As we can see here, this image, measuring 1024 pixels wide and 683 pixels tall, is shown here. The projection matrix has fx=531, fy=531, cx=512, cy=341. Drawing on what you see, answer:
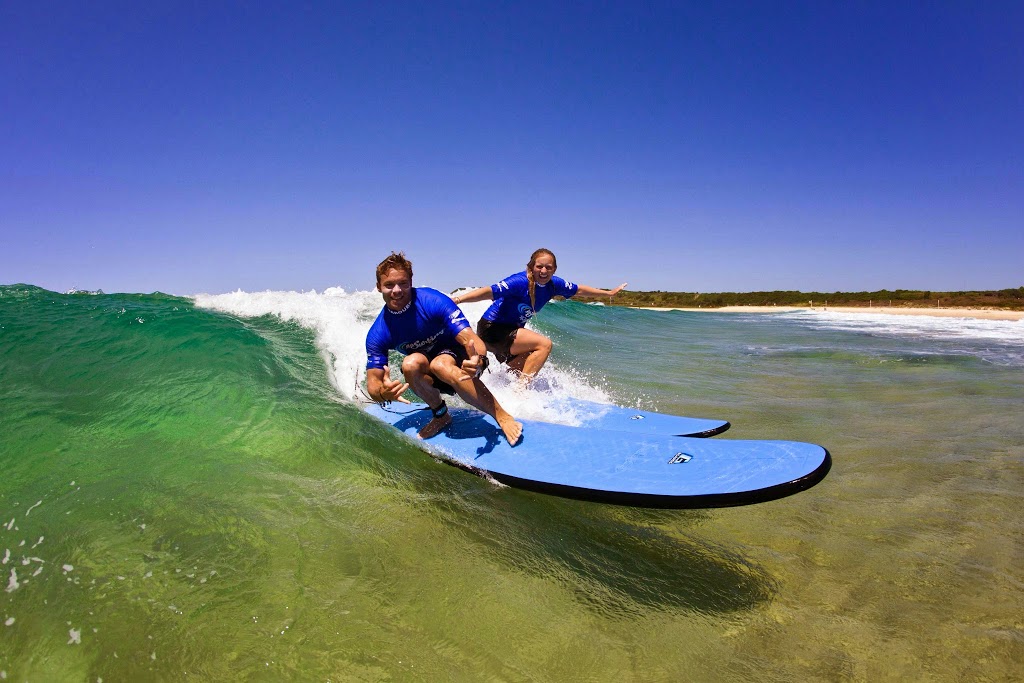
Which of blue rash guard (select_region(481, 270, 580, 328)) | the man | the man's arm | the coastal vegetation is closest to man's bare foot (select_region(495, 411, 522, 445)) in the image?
the man

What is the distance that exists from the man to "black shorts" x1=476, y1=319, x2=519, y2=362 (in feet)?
5.06

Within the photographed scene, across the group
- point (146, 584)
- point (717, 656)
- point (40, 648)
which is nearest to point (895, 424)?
point (717, 656)

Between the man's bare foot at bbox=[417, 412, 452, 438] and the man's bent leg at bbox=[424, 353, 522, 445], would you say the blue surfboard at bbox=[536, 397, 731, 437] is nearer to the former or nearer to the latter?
the man's bent leg at bbox=[424, 353, 522, 445]

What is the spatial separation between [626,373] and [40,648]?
820 centimetres

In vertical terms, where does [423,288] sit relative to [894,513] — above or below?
above

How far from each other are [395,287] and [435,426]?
1393 millimetres

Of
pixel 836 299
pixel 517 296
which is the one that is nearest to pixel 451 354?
pixel 517 296

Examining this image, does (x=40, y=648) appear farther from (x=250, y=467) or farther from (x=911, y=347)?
(x=911, y=347)

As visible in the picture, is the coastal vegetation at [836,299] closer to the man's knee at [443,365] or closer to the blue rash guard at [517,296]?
the blue rash guard at [517,296]

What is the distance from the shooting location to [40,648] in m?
2.21

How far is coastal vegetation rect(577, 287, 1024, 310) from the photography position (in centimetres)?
3669

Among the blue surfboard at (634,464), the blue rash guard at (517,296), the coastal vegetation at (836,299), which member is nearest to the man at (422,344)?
the blue surfboard at (634,464)

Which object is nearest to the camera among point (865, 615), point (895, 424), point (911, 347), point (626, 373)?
point (865, 615)

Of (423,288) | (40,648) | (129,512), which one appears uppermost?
(423,288)
